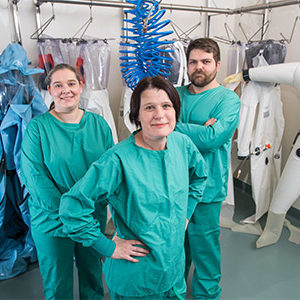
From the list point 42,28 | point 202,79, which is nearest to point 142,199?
point 202,79

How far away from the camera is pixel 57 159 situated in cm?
164

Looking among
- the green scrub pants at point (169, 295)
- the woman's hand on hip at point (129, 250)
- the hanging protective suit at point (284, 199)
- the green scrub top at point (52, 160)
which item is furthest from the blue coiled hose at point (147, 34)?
the hanging protective suit at point (284, 199)

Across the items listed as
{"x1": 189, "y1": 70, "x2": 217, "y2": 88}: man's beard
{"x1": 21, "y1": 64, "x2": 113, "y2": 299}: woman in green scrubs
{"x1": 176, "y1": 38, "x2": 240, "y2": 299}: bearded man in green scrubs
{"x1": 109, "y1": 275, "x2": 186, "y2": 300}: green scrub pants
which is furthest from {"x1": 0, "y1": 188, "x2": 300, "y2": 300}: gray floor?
{"x1": 189, "y1": 70, "x2": 217, "y2": 88}: man's beard

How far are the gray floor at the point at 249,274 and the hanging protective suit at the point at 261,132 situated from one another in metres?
0.37

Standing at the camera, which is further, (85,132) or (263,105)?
(263,105)

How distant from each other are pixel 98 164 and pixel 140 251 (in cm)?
38

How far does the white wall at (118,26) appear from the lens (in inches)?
106

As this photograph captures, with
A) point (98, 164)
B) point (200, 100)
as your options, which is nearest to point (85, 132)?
point (98, 164)

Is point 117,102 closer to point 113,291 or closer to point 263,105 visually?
point 263,105

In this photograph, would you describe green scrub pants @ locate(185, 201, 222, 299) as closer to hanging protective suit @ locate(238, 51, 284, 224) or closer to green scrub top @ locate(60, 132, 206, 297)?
green scrub top @ locate(60, 132, 206, 297)

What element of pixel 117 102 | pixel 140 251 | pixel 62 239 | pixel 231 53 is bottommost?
pixel 62 239

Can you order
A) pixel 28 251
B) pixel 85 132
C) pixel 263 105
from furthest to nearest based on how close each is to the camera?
pixel 263 105, pixel 28 251, pixel 85 132

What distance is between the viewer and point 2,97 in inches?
84.9

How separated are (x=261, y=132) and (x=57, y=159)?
1.83 metres
